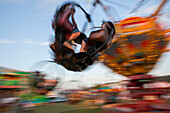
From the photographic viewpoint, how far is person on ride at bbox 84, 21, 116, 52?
99.3 inches

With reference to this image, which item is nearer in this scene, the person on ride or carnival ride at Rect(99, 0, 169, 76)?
the person on ride

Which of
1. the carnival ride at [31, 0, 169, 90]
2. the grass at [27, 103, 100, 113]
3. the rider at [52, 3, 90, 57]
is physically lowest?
the grass at [27, 103, 100, 113]

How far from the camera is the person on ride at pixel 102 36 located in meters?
2.52

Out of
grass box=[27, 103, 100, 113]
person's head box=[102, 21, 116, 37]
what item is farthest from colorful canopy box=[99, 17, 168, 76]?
grass box=[27, 103, 100, 113]

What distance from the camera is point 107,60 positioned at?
3.13 m

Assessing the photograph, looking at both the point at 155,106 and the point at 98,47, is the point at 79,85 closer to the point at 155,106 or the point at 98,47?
the point at 98,47

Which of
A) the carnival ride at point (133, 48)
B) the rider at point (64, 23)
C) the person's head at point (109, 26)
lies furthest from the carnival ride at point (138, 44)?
the rider at point (64, 23)

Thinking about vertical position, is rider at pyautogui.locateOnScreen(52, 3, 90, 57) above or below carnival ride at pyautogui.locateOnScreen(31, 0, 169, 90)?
above

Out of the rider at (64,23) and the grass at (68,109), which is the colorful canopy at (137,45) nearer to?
the rider at (64,23)

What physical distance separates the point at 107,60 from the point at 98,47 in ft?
1.92

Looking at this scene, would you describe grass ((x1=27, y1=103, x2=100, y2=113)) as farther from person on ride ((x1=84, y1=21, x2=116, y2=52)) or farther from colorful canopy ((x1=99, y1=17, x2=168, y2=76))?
person on ride ((x1=84, y1=21, x2=116, y2=52))

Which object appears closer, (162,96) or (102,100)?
(162,96)

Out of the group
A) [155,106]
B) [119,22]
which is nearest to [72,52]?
[119,22]

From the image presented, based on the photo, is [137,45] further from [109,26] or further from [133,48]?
→ [109,26]
